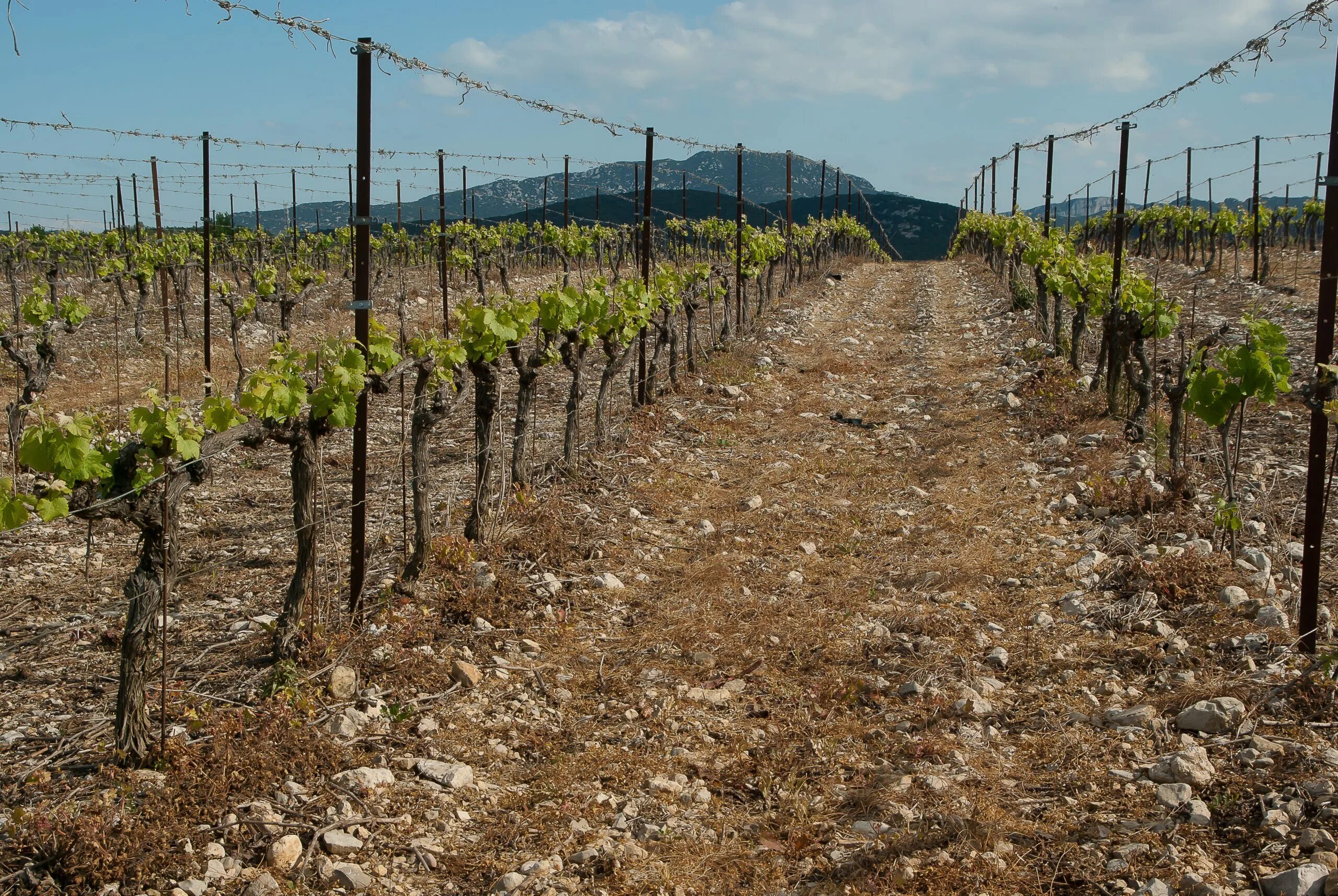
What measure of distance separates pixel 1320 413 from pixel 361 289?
16.4 feet

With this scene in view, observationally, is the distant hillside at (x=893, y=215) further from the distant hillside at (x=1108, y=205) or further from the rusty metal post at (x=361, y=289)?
the rusty metal post at (x=361, y=289)

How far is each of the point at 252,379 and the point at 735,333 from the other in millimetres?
12433

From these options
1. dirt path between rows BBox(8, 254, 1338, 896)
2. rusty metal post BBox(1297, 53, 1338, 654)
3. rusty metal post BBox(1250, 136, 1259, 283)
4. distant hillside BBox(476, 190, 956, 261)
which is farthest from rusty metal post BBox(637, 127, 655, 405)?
distant hillside BBox(476, 190, 956, 261)

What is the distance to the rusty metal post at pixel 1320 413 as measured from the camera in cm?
462

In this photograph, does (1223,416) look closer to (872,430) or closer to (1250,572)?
(1250,572)

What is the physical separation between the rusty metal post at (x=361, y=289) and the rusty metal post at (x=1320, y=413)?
188 inches

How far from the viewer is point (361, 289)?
5.34m

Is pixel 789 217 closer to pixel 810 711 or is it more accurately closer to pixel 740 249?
pixel 740 249

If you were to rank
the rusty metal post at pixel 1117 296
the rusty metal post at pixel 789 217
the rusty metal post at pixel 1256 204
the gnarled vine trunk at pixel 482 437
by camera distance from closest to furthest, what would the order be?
1. the gnarled vine trunk at pixel 482 437
2. the rusty metal post at pixel 1117 296
3. the rusty metal post at pixel 789 217
4. the rusty metal post at pixel 1256 204

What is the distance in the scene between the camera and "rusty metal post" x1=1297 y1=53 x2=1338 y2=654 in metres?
4.62

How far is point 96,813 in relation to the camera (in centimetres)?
349

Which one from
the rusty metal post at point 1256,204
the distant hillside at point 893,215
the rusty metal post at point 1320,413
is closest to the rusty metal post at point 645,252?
the rusty metal post at point 1320,413

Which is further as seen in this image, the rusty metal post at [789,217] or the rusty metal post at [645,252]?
the rusty metal post at [789,217]

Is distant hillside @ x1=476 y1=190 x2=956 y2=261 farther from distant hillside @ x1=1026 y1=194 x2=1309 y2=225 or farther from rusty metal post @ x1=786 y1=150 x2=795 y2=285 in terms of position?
rusty metal post @ x1=786 y1=150 x2=795 y2=285
